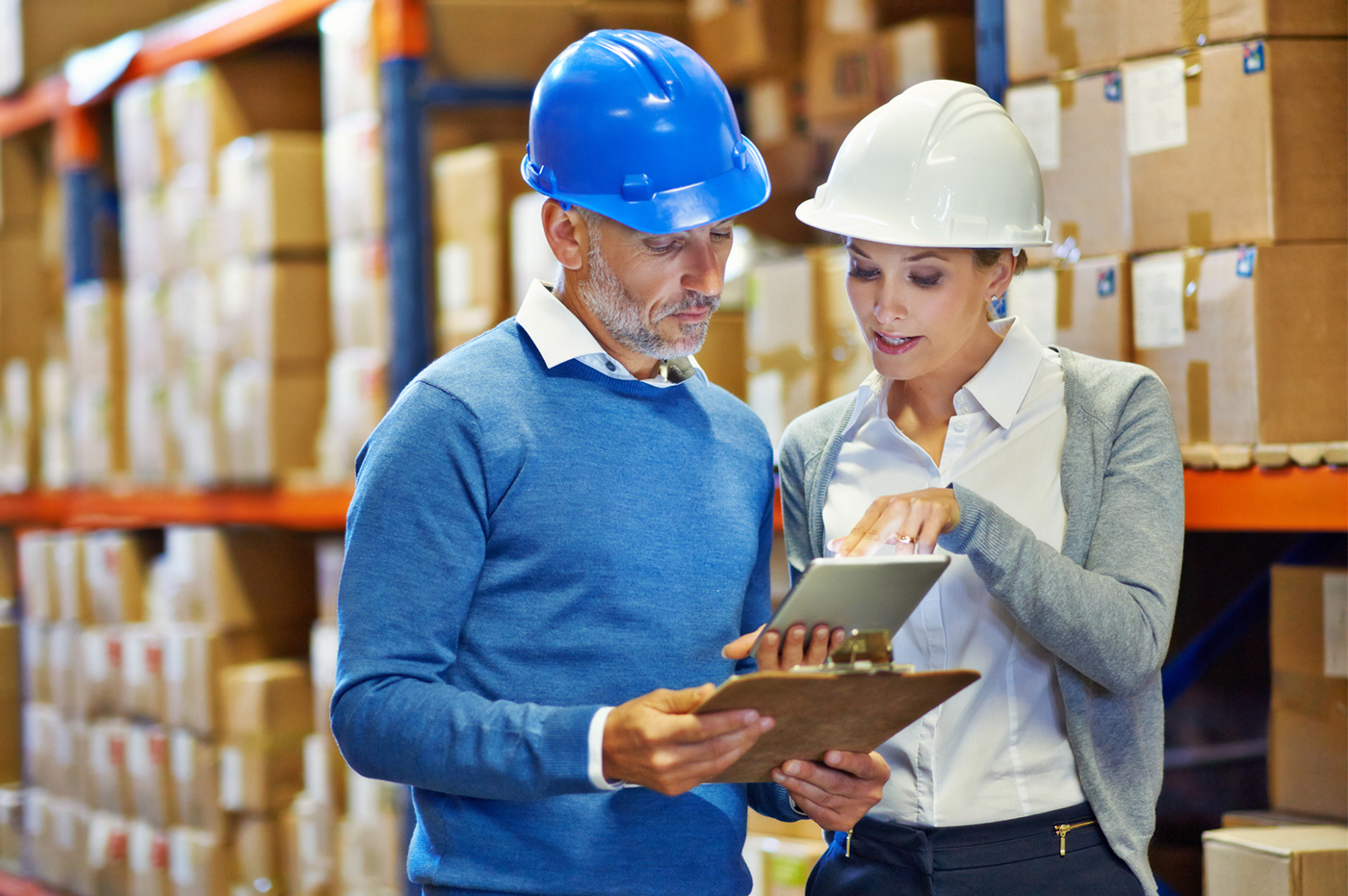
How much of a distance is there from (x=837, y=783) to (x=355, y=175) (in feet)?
9.36

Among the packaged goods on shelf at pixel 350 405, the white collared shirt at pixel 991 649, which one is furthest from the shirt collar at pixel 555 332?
the packaged goods on shelf at pixel 350 405

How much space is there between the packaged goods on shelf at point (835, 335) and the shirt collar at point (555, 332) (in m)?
1.25

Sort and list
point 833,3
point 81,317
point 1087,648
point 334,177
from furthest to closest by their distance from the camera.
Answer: point 81,317 < point 334,177 < point 833,3 < point 1087,648

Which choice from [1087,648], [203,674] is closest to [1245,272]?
[1087,648]

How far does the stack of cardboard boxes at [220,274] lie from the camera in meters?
4.18

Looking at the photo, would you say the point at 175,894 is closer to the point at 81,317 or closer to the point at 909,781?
the point at 81,317

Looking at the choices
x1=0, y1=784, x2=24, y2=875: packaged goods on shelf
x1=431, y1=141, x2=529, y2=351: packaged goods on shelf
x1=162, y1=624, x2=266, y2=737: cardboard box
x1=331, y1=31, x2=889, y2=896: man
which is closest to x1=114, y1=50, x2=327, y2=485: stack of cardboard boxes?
x1=162, y1=624, x2=266, y2=737: cardboard box

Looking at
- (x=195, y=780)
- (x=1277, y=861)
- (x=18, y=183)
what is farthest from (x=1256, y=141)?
(x=18, y=183)

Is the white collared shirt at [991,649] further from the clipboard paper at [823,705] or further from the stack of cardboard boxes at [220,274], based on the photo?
the stack of cardboard boxes at [220,274]

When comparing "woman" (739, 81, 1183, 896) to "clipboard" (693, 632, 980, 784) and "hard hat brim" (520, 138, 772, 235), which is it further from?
"clipboard" (693, 632, 980, 784)

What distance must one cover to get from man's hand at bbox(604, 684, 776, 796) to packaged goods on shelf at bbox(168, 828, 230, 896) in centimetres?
359

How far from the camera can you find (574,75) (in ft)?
5.82

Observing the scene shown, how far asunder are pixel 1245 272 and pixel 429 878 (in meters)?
1.62

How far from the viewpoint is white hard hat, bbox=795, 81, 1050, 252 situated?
180cm
